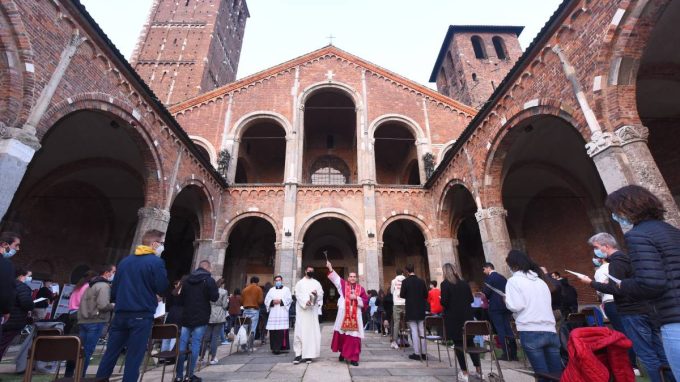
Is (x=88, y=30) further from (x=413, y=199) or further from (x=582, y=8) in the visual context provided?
(x=413, y=199)

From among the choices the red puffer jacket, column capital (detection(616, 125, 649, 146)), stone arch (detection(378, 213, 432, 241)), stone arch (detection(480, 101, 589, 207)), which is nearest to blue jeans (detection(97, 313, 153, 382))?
the red puffer jacket

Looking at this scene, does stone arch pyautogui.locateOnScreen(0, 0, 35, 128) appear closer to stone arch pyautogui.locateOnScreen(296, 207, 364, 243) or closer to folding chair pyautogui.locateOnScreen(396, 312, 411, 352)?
→ folding chair pyautogui.locateOnScreen(396, 312, 411, 352)

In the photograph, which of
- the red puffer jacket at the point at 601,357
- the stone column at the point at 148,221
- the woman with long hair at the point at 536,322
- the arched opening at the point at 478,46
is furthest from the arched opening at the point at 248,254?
the arched opening at the point at 478,46

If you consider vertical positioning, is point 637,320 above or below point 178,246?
below

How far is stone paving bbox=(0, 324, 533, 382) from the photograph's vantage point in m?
4.23

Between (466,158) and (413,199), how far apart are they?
13.0ft

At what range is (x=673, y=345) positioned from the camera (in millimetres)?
1854

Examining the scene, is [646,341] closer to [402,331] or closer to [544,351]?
[544,351]

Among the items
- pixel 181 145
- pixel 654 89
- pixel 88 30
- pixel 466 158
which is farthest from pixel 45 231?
pixel 654 89

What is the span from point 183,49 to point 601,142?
1101 inches

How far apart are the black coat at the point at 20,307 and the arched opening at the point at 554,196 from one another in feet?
34.7

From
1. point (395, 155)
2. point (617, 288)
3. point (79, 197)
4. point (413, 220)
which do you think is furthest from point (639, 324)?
point (79, 197)

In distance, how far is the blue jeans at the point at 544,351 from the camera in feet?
9.68

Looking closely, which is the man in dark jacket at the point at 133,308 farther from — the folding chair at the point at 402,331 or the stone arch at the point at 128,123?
the folding chair at the point at 402,331
